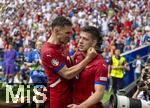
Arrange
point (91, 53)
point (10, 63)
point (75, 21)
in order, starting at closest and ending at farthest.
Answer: point (91, 53), point (10, 63), point (75, 21)

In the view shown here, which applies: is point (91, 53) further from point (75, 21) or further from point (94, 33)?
point (75, 21)

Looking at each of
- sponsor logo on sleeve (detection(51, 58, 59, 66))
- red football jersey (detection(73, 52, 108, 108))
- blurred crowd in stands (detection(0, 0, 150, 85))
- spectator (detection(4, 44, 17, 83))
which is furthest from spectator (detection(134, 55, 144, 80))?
sponsor logo on sleeve (detection(51, 58, 59, 66))

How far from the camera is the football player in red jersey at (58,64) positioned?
4.82 m

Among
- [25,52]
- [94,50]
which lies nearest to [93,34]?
[94,50]

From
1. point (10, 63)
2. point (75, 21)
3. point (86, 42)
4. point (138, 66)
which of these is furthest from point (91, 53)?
point (75, 21)

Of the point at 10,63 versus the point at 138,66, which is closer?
the point at 138,66

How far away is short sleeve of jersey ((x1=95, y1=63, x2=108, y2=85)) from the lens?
15.5ft

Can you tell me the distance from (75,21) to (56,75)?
1693 centimetres

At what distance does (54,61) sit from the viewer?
484 cm

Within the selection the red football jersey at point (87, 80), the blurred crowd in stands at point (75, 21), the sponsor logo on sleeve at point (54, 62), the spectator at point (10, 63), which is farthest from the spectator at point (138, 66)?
the sponsor logo on sleeve at point (54, 62)

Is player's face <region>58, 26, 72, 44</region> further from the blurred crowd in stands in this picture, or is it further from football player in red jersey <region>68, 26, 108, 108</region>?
the blurred crowd in stands

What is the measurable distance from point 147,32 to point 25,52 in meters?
4.16

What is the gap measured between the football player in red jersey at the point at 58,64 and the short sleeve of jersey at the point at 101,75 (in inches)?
5.3

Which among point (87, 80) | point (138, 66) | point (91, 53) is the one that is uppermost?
point (91, 53)
